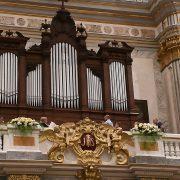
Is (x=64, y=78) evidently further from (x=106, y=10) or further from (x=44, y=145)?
(x=106, y=10)

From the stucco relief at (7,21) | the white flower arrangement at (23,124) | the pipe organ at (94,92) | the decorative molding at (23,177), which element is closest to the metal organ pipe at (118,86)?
the pipe organ at (94,92)

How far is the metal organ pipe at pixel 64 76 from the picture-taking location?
20.5 metres

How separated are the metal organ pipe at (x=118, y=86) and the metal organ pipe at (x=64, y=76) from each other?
4.57 feet

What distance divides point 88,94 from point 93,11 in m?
5.14

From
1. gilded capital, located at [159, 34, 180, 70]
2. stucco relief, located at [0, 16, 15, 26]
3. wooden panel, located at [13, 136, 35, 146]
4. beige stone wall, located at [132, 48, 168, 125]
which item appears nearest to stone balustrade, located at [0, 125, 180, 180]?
wooden panel, located at [13, 136, 35, 146]

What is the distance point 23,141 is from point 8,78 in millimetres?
3837

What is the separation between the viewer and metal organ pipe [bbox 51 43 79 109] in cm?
2055

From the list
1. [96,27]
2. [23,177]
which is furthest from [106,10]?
[23,177]

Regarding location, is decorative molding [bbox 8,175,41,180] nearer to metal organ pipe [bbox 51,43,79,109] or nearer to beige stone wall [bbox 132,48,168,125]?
metal organ pipe [bbox 51,43,79,109]

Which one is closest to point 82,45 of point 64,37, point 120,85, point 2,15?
point 64,37

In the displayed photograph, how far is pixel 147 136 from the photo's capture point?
60.3ft

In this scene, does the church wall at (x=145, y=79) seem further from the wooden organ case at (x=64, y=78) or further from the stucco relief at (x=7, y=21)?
the stucco relief at (x=7, y=21)

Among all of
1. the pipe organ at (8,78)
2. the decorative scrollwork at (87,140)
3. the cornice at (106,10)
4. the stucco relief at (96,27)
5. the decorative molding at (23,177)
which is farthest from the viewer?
the cornice at (106,10)

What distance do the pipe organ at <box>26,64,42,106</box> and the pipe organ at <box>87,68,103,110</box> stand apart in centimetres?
182
